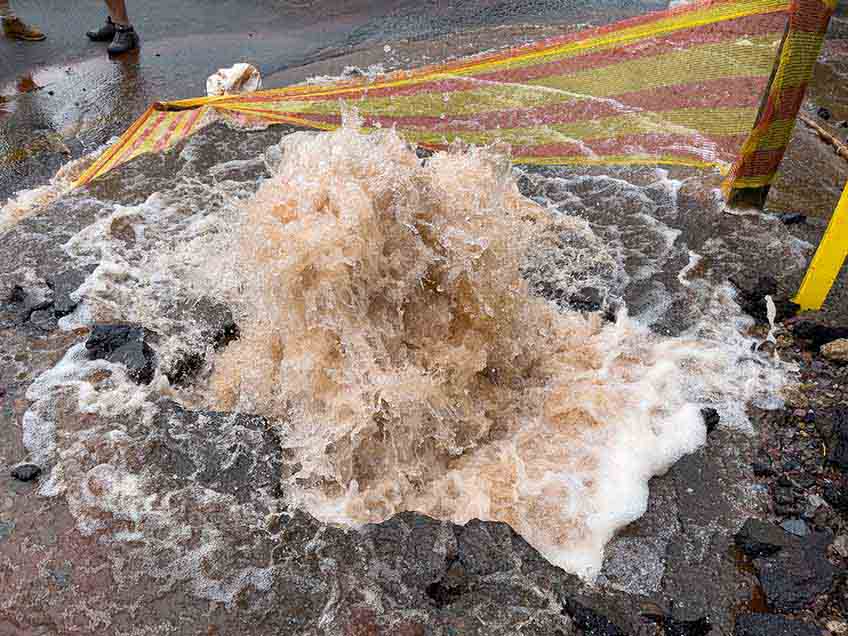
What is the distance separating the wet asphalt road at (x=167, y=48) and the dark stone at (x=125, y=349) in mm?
3062

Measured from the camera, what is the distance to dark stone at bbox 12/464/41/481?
111 inches

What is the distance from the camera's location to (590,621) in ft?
7.70

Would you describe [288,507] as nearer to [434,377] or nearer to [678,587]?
[434,377]

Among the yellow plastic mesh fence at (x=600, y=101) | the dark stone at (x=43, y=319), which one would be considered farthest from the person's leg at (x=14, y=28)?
the dark stone at (x=43, y=319)

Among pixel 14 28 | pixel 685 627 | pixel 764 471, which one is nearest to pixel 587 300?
pixel 764 471

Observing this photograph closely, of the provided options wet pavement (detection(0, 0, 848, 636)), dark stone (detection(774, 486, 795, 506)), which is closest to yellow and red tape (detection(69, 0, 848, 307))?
wet pavement (detection(0, 0, 848, 636))

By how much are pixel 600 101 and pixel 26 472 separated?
4.79 meters

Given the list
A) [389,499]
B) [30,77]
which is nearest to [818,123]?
[389,499]

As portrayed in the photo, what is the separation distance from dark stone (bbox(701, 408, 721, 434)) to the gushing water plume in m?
0.06

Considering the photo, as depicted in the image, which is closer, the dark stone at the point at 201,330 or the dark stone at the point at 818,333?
the dark stone at the point at 201,330

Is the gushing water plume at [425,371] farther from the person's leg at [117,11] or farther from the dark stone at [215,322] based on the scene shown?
the person's leg at [117,11]

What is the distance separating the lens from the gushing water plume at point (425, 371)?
2.95 m

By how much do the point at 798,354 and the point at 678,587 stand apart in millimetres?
1827

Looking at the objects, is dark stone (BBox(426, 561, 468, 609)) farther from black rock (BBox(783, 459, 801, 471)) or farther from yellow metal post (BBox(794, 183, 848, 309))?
yellow metal post (BBox(794, 183, 848, 309))
